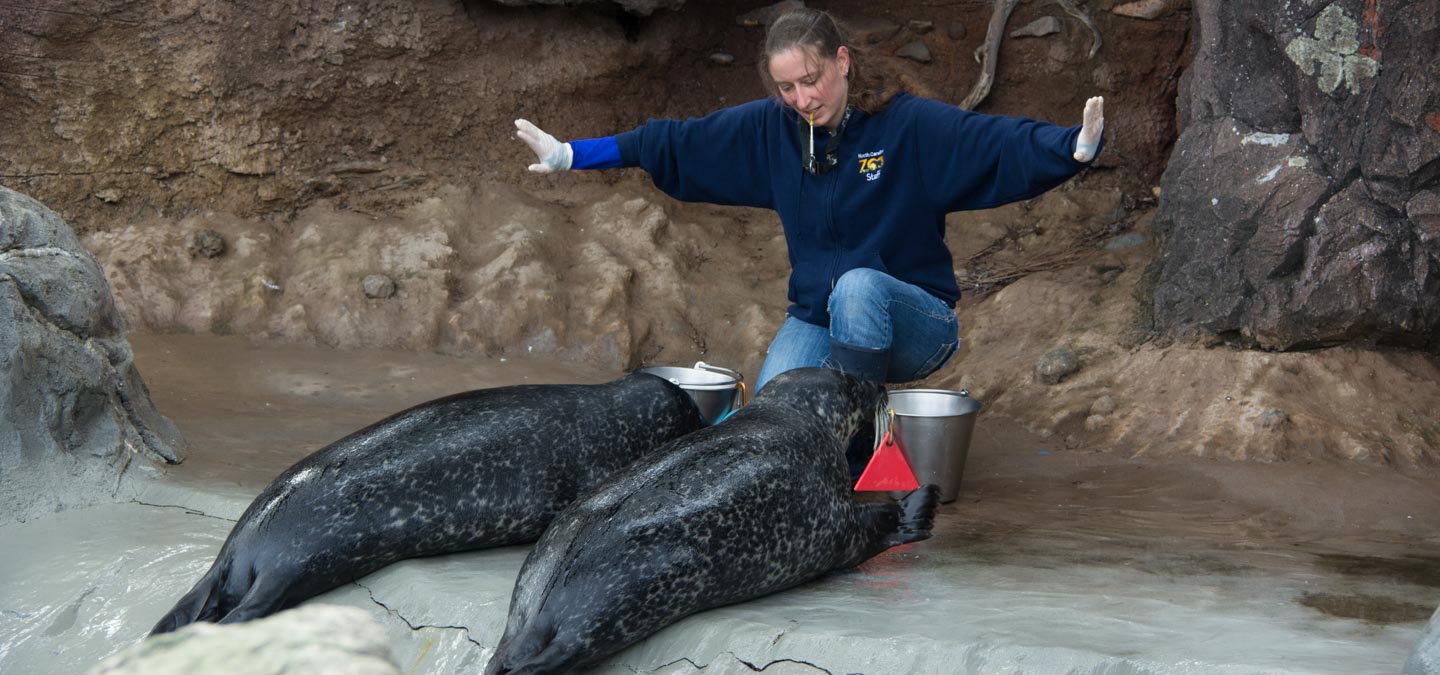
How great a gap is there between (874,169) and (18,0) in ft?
16.9

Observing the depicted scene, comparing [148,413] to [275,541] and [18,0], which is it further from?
[18,0]

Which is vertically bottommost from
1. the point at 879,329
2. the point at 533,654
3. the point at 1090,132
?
the point at 533,654

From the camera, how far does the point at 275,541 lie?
11.4ft

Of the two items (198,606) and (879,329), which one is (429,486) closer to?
(198,606)

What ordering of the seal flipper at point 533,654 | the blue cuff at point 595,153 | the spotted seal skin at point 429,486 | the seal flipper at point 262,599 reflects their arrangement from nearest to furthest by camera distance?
the seal flipper at point 533,654, the seal flipper at point 262,599, the spotted seal skin at point 429,486, the blue cuff at point 595,153

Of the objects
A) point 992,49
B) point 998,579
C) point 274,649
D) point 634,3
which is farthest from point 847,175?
point 992,49

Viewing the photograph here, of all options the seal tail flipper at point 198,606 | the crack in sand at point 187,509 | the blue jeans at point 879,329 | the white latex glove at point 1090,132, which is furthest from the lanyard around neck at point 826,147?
the seal tail flipper at point 198,606

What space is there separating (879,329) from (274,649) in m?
3.25

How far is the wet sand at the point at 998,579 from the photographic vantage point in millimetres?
2801

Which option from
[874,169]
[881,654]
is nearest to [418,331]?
[874,169]

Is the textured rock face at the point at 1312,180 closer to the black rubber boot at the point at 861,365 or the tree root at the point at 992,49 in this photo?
the black rubber boot at the point at 861,365

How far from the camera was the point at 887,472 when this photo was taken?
169 inches

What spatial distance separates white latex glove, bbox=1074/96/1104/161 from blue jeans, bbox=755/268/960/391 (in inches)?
34.5

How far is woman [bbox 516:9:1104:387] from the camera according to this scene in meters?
4.40
